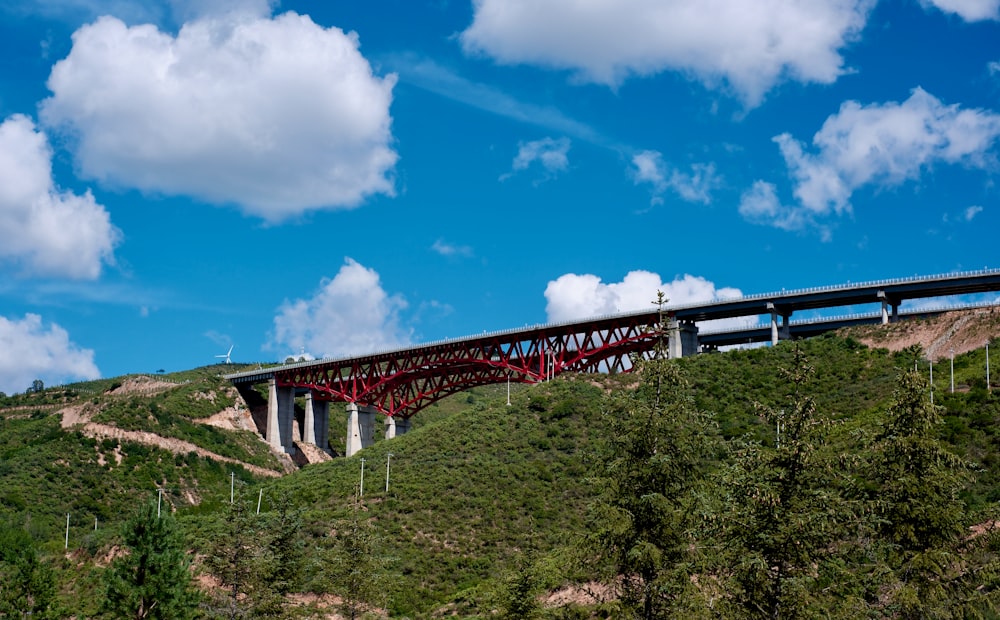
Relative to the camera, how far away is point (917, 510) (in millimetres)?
23359

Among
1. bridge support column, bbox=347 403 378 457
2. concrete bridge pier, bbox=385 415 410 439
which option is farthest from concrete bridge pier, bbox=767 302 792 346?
bridge support column, bbox=347 403 378 457

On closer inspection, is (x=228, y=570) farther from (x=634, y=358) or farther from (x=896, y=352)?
(x=896, y=352)

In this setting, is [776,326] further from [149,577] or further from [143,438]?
[143,438]

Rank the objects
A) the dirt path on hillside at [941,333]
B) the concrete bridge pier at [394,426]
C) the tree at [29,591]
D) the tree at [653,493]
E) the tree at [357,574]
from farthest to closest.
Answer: the concrete bridge pier at [394,426] → the dirt path on hillside at [941,333] → the tree at [29,591] → the tree at [357,574] → the tree at [653,493]

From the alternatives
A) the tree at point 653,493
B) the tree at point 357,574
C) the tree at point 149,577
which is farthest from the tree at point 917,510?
the tree at point 149,577

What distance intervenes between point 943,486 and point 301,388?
102101 millimetres

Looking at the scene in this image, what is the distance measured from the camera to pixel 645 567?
79.2ft

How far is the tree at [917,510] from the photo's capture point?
22.8 m

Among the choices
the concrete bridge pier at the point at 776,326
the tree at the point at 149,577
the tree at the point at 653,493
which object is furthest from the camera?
the concrete bridge pier at the point at 776,326

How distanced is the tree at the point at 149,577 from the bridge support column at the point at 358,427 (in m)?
63.5

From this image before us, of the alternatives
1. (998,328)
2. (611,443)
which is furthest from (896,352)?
(611,443)

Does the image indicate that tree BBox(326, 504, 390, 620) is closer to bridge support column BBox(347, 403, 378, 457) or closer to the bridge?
the bridge

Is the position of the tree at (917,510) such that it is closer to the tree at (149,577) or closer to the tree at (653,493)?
the tree at (653,493)

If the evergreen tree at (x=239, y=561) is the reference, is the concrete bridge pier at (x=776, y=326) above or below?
above
